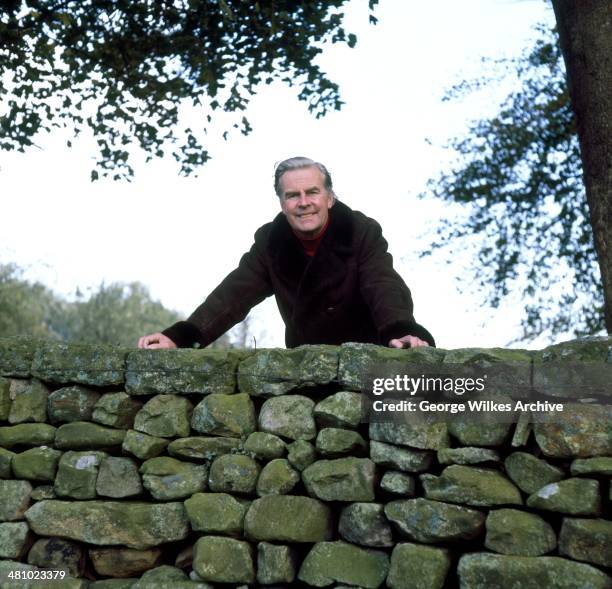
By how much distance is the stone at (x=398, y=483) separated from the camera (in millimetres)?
3857

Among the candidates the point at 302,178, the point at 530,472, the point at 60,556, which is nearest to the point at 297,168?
the point at 302,178

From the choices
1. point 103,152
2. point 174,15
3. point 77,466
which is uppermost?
point 174,15

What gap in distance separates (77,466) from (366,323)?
1.84m

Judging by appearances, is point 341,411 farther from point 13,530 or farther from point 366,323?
point 13,530

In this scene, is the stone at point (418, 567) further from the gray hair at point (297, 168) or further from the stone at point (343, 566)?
the gray hair at point (297, 168)

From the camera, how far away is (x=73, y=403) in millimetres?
4602

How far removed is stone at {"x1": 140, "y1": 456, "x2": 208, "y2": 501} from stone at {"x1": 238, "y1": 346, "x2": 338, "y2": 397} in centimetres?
48

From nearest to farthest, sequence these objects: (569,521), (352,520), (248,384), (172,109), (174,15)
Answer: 1. (569,521)
2. (352,520)
3. (248,384)
4. (174,15)
5. (172,109)

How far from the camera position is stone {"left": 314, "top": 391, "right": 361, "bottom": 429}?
4004 mm

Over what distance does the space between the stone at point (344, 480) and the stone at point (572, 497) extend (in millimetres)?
774

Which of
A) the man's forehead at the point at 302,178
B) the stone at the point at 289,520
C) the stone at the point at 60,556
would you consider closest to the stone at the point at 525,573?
the stone at the point at 289,520

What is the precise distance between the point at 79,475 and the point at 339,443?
145 centimetres

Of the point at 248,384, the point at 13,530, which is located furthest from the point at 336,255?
the point at 13,530

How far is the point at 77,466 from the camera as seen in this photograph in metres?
4.46
